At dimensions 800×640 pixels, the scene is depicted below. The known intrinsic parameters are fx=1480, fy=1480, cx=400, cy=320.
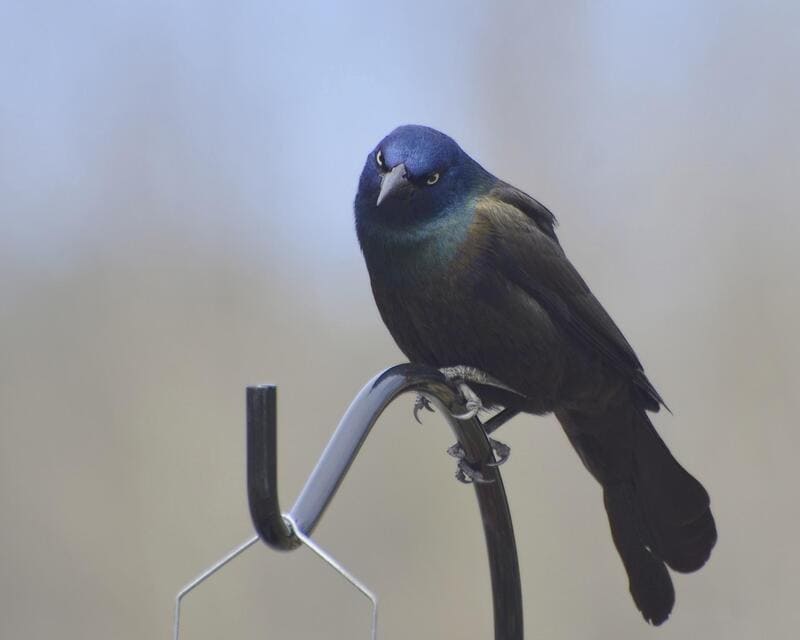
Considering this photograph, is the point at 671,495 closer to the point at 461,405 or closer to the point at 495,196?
the point at 495,196

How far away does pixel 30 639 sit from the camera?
645cm

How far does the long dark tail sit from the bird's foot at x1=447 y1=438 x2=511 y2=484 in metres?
0.53

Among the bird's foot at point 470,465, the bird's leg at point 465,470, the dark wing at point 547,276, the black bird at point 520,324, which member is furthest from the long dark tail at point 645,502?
the bird's leg at point 465,470

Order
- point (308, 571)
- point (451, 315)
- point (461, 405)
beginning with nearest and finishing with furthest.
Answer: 1. point (461, 405)
2. point (451, 315)
3. point (308, 571)

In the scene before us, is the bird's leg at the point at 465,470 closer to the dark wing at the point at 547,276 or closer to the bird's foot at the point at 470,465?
the bird's foot at the point at 470,465

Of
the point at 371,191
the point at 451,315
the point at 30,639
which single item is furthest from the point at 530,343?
the point at 30,639

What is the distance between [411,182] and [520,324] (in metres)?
0.46

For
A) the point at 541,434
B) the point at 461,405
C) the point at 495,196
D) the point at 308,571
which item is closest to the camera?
the point at 461,405

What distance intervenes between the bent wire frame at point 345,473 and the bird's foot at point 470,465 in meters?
0.01

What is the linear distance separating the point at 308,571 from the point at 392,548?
0.39 m

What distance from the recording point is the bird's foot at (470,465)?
3.19 meters

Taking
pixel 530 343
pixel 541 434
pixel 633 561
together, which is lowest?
pixel 541 434

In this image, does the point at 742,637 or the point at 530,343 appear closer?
the point at 530,343

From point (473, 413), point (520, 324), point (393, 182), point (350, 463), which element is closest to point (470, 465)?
point (473, 413)
